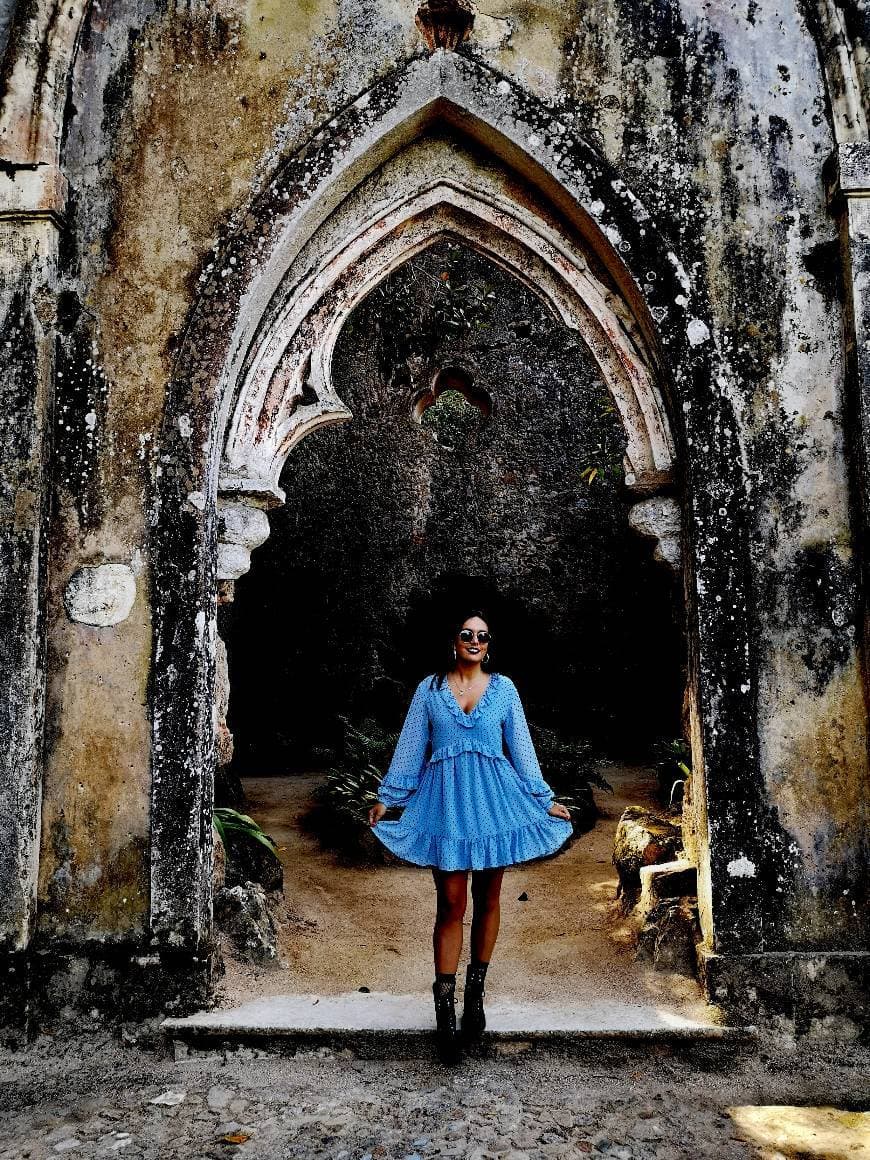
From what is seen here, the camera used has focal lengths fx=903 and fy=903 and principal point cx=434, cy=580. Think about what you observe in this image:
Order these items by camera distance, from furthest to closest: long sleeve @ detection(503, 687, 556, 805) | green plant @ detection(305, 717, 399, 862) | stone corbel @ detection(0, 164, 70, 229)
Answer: green plant @ detection(305, 717, 399, 862), stone corbel @ detection(0, 164, 70, 229), long sleeve @ detection(503, 687, 556, 805)

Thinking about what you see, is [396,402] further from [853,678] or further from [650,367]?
[853,678]

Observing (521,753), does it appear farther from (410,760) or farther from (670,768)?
(670,768)

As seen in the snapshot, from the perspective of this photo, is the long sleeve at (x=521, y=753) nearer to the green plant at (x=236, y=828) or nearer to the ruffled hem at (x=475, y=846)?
the ruffled hem at (x=475, y=846)

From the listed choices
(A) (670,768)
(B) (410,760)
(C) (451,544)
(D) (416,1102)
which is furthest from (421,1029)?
(C) (451,544)

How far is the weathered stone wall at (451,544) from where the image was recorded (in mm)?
9797

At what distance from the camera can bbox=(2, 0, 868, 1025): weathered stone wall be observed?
337 cm

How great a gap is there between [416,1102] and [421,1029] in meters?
0.31

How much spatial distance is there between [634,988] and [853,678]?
147 cm

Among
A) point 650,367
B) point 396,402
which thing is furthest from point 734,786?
point 396,402

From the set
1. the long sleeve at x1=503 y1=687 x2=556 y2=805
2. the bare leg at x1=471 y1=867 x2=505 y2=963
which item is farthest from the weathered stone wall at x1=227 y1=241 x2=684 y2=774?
the bare leg at x1=471 y1=867 x2=505 y2=963

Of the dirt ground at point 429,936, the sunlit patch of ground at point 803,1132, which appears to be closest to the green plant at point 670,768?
the dirt ground at point 429,936

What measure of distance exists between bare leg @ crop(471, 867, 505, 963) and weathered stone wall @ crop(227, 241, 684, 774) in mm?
6341

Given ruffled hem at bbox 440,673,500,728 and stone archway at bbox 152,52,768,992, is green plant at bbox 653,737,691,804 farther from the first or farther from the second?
ruffled hem at bbox 440,673,500,728

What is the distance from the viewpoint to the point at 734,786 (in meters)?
3.35
